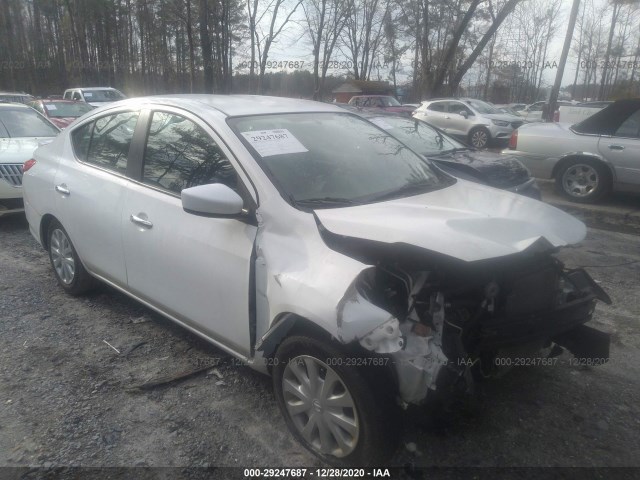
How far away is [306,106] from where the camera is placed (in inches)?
143

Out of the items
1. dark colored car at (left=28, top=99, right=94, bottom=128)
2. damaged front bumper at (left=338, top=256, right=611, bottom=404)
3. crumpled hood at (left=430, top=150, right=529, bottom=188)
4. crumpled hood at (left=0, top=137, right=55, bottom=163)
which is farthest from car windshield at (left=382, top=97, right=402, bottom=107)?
damaged front bumper at (left=338, top=256, right=611, bottom=404)

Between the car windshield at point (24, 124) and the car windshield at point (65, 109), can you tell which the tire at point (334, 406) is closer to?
the car windshield at point (24, 124)

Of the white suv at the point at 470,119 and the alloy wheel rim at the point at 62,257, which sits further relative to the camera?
the white suv at the point at 470,119

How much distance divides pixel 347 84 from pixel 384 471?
39371 millimetres

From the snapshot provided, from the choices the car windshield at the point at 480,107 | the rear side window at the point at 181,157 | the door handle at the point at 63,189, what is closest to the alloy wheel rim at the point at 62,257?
the door handle at the point at 63,189

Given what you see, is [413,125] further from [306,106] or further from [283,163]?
[283,163]

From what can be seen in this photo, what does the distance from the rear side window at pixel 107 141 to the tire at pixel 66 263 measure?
695 millimetres

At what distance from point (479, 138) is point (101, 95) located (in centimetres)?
1453

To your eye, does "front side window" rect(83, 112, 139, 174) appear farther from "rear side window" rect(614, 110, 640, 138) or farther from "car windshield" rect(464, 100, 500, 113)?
"car windshield" rect(464, 100, 500, 113)

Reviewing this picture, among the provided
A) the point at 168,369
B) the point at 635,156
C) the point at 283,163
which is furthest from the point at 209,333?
the point at 635,156

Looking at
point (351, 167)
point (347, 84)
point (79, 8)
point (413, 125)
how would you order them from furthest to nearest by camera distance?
point (347, 84) → point (79, 8) → point (413, 125) → point (351, 167)

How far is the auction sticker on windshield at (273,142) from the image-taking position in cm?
288

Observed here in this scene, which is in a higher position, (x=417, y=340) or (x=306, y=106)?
(x=306, y=106)

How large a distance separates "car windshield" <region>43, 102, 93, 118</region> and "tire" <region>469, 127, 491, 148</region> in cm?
1191
